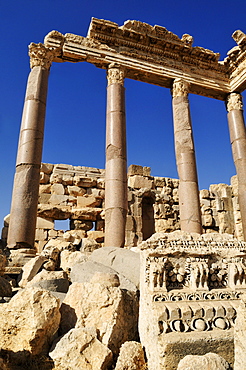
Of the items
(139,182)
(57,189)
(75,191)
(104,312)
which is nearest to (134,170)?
(139,182)

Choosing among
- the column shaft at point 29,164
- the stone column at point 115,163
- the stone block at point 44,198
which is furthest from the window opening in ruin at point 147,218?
the column shaft at point 29,164

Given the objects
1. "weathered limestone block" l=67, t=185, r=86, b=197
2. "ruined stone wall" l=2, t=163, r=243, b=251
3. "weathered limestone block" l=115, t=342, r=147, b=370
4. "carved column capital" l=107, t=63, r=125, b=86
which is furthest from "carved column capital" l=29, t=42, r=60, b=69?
"weathered limestone block" l=115, t=342, r=147, b=370

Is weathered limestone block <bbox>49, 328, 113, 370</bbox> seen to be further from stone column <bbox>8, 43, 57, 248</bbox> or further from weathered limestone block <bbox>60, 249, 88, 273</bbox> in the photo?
stone column <bbox>8, 43, 57, 248</bbox>

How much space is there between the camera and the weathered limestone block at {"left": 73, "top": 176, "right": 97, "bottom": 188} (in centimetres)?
1340

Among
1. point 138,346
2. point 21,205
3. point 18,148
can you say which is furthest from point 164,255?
point 18,148

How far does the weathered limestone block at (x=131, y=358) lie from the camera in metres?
2.88

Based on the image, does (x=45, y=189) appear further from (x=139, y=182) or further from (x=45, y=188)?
(x=139, y=182)

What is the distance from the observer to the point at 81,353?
2.89 m

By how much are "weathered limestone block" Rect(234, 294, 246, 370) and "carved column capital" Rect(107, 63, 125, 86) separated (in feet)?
32.1

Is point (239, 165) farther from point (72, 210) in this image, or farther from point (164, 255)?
point (164, 255)

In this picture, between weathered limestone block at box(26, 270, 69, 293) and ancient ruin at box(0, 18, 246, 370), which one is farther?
weathered limestone block at box(26, 270, 69, 293)

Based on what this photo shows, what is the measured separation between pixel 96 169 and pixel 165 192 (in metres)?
3.70

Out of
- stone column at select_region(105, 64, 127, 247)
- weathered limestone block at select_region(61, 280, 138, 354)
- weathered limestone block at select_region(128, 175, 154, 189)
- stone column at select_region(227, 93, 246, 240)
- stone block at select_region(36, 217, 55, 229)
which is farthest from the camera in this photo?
weathered limestone block at select_region(128, 175, 154, 189)

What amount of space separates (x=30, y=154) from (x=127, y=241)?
5.91 meters
